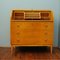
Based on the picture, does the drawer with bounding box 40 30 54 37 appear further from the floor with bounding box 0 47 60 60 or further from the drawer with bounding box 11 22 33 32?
the floor with bounding box 0 47 60 60

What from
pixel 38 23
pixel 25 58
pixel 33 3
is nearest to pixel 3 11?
pixel 33 3

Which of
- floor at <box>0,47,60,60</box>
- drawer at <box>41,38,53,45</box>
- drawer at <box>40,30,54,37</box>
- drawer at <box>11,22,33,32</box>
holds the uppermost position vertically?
drawer at <box>11,22,33,32</box>

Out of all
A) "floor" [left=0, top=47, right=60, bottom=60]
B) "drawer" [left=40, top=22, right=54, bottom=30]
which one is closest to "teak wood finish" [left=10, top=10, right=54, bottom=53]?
"drawer" [left=40, top=22, right=54, bottom=30]

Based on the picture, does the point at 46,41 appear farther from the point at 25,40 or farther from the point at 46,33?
the point at 25,40

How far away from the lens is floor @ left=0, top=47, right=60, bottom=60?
3.67 m

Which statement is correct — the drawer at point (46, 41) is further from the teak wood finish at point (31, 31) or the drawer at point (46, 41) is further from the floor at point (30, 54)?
the floor at point (30, 54)

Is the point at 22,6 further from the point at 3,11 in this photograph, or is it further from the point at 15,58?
the point at 15,58

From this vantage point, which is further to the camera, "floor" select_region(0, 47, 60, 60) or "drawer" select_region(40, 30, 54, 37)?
"drawer" select_region(40, 30, 54, 37)

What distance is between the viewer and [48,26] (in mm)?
3771

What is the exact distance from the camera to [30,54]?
12.8 feet

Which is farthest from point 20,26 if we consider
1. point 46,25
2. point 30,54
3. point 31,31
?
point 30,54

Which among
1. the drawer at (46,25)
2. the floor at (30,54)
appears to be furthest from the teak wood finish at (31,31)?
the floor at (30,54)

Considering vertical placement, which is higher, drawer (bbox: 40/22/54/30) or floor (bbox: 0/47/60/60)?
drawer (bbox: 40/22/54/30)

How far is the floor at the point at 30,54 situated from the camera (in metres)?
3.67
